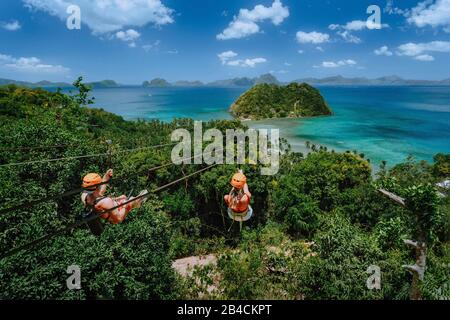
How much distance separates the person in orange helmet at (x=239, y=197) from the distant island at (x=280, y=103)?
102 m

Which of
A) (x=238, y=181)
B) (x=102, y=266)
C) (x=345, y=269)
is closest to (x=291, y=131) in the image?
(x=345, y=269)

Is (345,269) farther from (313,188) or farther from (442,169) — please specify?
(442,169)

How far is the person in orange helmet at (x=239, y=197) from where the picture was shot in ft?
27.7

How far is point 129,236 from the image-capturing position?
41.0ft

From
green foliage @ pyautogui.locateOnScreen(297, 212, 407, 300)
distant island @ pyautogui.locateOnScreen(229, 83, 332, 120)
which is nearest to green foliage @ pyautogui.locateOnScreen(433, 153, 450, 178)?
green foliage @ pyautogui.locateOnScreen(297, 212, 407, 300)

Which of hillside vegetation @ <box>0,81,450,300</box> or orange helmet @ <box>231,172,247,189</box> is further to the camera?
hillside vegetation @ <box>0,81,450,300</box>

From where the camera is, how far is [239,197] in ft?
28.6

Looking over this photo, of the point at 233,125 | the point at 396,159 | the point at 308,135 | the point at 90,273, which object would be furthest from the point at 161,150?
the point at 308,135

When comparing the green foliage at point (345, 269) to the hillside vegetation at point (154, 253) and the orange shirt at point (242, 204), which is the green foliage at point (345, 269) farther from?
the orange shirt at point (242, 204)

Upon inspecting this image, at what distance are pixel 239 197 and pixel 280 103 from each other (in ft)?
361

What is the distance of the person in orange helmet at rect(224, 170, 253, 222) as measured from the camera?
27.7 ft

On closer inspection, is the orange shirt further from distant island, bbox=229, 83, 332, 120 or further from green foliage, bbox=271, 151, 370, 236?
distant island, bbox=229, 83, 332, 120

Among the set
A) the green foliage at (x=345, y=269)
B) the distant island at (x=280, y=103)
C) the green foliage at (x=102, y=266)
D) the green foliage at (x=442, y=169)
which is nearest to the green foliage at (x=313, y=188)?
the green foliage at (x=345, y=269)
